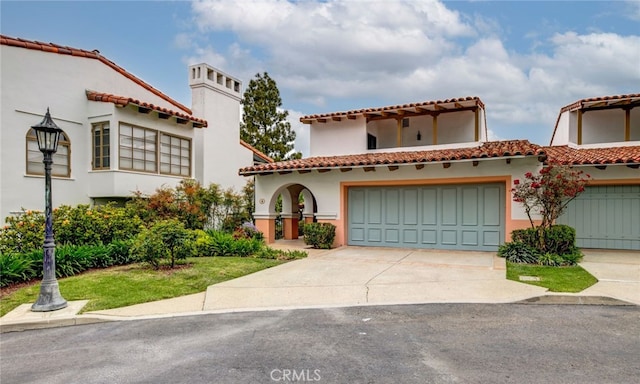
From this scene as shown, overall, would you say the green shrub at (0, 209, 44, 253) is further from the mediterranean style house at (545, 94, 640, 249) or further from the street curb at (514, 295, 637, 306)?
the mediterranean style house at (545, 94, 640, 249)

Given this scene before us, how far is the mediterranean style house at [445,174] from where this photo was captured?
1308cm

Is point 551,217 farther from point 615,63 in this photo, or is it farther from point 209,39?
point 209,39

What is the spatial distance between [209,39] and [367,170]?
814 centimetres

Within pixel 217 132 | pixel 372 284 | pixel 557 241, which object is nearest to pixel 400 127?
pixel 557 241

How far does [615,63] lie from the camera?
1537 centimetres

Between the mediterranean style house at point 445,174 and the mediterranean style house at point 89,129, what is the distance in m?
3.33

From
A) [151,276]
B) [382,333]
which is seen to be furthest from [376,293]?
[151,276]

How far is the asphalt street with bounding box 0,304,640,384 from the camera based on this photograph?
425cm

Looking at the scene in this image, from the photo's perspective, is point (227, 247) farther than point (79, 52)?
No

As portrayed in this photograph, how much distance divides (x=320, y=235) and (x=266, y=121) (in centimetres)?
1832

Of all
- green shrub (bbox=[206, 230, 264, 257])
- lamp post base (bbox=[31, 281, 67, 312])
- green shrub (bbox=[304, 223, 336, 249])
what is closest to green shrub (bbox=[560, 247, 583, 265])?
green shrub (bbox=[304, 223, 336, 249])

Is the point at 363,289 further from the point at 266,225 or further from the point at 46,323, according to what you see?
the point at 266,225

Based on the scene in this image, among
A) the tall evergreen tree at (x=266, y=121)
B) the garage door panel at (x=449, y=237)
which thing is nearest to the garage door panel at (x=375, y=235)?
the garage door panel at (x=449, y=237)
